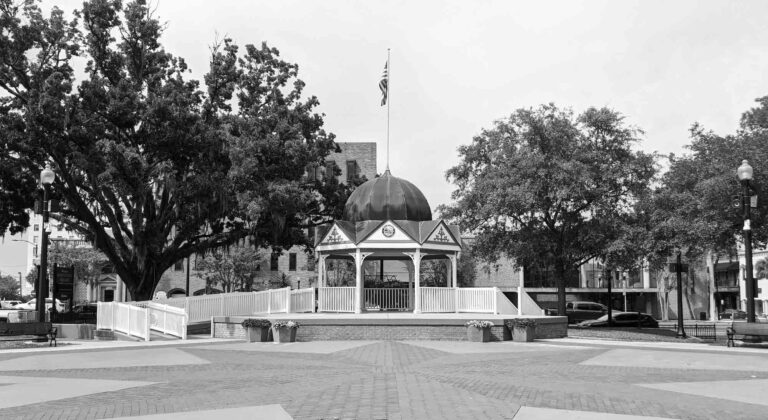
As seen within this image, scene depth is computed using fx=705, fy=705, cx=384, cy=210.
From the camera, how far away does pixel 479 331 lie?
2322 centimetres

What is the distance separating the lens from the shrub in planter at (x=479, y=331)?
76.1 ft

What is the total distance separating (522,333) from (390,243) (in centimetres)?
647

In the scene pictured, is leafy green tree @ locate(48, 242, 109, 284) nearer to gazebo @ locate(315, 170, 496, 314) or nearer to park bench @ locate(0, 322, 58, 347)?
gazebo @ locate(315, 170, 496, 314)

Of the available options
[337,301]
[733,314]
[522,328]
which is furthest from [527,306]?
[733,314]

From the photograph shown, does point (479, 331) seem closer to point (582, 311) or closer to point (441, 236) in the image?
point (441, 236)

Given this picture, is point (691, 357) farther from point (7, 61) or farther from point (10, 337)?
point (7, 61)

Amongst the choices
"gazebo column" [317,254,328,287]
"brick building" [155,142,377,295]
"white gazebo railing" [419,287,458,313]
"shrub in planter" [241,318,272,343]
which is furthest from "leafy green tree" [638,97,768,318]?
"brick building" [155,142,377,295]

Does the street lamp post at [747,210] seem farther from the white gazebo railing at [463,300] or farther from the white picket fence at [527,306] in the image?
the white gazebo railing at [463,300]

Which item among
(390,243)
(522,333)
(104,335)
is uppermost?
(390,243)

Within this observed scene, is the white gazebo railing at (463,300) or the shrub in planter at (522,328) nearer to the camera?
the shrub in planter at (522,328)

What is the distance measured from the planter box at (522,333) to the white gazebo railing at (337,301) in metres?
6.78

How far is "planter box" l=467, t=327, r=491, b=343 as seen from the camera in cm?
2320

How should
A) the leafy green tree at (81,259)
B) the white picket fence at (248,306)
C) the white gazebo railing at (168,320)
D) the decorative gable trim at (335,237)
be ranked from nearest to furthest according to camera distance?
the white gazebo railing at (168,320)
the white picket fence at (248,306)
the decorative gable trim at (335,237)
the leafy green tree at (81,259)

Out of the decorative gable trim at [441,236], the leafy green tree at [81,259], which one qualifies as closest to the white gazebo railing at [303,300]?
the decorative gable trim at [441,236]
